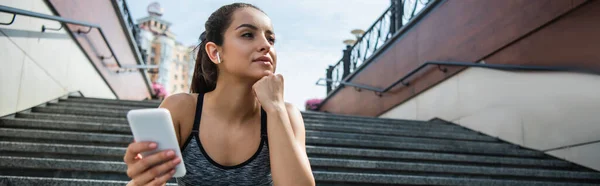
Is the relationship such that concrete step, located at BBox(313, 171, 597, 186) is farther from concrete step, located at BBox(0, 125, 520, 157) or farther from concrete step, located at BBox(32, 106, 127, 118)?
concrete step, located at BBox(32, 106, 127, 118)

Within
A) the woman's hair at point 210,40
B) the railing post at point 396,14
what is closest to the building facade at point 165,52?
the railing post at point 396,14

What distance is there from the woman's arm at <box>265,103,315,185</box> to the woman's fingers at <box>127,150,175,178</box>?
18.1 inches

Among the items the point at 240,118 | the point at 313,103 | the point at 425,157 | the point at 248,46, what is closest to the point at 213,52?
the point at 248,46

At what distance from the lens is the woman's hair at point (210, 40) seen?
1848mm

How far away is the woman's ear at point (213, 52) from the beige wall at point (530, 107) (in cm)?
398

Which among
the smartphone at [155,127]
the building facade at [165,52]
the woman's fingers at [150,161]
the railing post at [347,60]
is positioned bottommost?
the woman's fingers at [150,161]

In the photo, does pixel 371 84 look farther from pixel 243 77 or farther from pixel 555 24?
pixel 243 77

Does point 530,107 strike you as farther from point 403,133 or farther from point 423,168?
point 423,168

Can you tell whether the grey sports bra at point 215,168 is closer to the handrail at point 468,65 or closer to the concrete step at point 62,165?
the concrete step at point 62,165

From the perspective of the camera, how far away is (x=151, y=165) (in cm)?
132

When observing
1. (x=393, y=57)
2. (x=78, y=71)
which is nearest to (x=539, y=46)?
(x=393, y=57)

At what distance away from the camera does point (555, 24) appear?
4906mm

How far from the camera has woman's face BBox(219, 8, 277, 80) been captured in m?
1.76

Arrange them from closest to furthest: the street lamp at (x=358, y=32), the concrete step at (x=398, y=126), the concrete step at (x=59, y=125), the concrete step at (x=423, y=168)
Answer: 1. the concrete step at (x=423, y=168)
2. the concrete step at (x=59, y=125)
3. the concrete step at (x=398, y=126)
4. the street lamp at (x=358, y=32)
